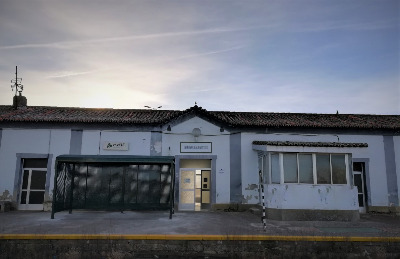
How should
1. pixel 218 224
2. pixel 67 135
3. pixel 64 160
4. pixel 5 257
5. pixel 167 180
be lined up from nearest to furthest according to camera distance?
pixel 5 257, pixel 218 224, pixel 64 160, pixel 167 180, pixel 67 135

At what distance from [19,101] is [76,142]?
659 centimetres

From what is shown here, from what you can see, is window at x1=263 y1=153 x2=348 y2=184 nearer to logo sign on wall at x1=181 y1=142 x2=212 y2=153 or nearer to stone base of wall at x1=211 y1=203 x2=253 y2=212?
stone base of wall at x1=211 y1=203 x2=253 y2=212

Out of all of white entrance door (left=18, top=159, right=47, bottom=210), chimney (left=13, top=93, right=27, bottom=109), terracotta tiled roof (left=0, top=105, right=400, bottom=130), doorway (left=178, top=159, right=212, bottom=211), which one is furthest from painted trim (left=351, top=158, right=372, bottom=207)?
chimney (left=13, top=93, right=27, bottom=109)

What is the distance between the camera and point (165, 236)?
7422 mm

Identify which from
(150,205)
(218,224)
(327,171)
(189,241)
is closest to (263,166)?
(327,171)

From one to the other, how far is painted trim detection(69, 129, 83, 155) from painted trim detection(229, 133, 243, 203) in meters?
7.46

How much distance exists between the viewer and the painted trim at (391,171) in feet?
43.1

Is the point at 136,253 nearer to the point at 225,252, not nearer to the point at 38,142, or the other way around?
the point at 225,252

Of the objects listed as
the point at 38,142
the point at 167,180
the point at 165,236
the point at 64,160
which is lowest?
the point at 165,236

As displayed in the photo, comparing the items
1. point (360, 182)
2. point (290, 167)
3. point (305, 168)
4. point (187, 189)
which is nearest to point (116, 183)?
point (187, 189)

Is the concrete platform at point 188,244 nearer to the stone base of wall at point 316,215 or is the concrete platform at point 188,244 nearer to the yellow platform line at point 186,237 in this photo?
the yellow platform line at point 186,237

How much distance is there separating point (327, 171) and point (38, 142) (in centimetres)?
1345

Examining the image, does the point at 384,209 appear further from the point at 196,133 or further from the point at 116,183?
the point at 116,183

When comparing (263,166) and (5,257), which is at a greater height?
(263,166)
